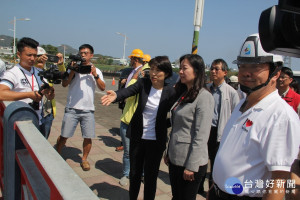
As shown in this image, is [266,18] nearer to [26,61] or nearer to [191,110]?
[191,110]

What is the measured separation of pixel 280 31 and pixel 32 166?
170 cm

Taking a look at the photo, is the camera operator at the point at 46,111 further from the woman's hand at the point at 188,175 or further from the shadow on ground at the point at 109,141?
the woman's hand at the point at 188,175

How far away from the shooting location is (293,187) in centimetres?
151

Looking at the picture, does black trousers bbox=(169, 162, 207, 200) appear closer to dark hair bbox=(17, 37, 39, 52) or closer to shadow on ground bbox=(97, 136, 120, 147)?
dark hair bbox=(17, 37, 39, 52)

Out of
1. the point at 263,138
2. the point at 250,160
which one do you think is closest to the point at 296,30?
the point at 263,138

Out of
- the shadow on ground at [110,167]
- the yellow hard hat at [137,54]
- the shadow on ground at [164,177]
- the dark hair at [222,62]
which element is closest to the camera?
the dark hair at [222,62]

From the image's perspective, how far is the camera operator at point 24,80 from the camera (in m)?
2.78

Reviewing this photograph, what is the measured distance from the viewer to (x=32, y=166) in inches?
65.0

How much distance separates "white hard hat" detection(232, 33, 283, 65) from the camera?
61.0 inches

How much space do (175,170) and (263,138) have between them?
46.3 inches

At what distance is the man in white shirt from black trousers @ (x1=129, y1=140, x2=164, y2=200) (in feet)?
3.65

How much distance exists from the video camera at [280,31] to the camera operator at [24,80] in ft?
8.56

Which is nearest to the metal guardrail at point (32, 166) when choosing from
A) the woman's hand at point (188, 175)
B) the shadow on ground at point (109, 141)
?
the woman's hand at point (188, 175)

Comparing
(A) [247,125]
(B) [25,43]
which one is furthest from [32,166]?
(B) [25,43]
